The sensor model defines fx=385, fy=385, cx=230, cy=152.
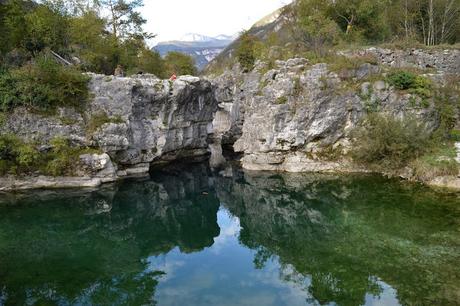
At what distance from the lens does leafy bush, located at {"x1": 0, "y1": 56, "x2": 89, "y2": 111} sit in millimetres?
25498

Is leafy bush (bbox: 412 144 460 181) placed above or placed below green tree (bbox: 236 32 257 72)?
below

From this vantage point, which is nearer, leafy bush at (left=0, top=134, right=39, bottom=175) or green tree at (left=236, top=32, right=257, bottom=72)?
leafy bush at (left=0, top=134, right=39, bottom=175)

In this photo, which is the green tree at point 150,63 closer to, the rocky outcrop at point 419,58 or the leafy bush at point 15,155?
the leafy bush at point 15,155

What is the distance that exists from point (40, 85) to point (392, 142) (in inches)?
934

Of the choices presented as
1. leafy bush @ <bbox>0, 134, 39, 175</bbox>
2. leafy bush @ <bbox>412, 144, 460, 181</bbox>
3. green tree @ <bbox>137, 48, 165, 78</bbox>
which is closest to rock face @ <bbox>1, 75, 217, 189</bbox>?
leafy bush @ <bbox>0, 134, 39, 175</bbox>

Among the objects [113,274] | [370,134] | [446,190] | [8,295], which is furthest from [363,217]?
[8,295]

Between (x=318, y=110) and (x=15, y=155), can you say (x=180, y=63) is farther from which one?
(x=15, y=155)

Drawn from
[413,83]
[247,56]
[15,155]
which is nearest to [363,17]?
[413,83]

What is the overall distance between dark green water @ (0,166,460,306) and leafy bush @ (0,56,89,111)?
259 inches

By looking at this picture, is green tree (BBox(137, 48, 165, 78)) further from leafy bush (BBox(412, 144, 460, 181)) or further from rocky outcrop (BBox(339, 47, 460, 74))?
leafy bush (BBox(412, 144, 460, 181))

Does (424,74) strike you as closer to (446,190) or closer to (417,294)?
(446,190)

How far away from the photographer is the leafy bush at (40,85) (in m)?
25.5

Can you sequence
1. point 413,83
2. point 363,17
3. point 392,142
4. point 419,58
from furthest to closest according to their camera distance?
1. point 363,17
2. point 419,58
3. point 413,83
4. point 392,142

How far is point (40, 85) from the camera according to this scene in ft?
85.3
